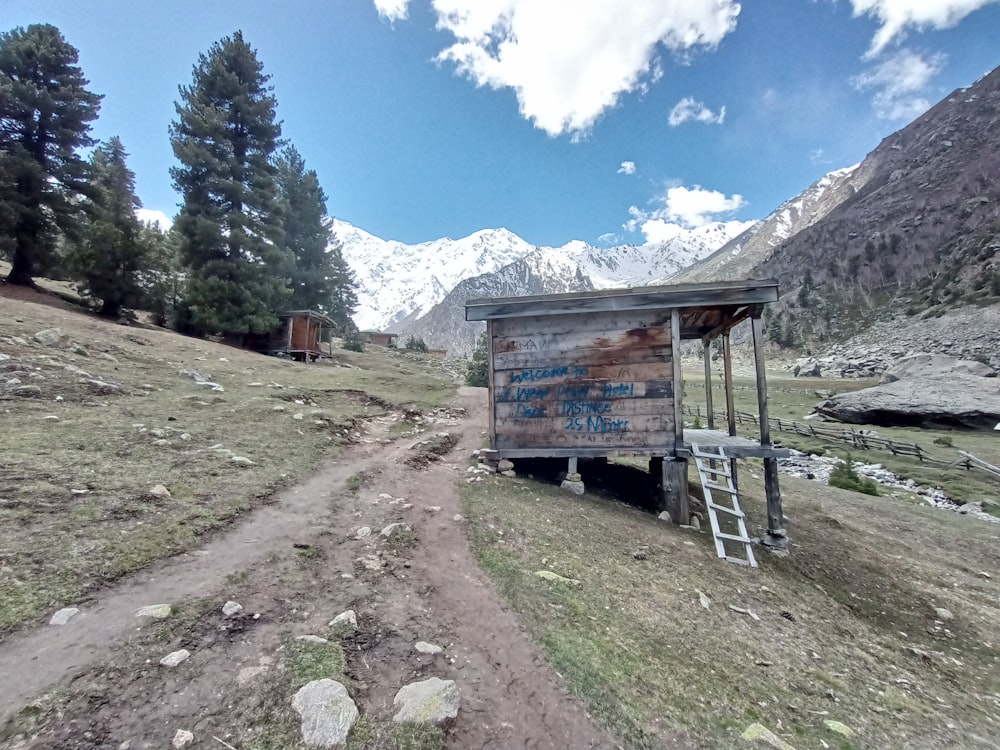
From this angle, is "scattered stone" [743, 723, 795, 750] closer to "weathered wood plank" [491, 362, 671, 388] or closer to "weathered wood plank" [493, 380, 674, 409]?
"weathered wood plank" [493, 380, 674, 409]

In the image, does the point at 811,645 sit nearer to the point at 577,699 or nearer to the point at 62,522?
the point at 577,699

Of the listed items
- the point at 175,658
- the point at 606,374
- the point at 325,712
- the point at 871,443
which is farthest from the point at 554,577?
the point at 871,443

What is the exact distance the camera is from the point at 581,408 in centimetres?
1013

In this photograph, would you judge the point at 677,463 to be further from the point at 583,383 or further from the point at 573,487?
the point at 583,383

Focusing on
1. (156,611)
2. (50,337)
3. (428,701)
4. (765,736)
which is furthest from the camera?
(50,337)

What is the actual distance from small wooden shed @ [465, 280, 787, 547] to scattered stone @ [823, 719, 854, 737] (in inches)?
219

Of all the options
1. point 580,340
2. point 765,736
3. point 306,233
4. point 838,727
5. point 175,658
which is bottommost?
point 838,727

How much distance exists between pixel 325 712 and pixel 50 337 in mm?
17550

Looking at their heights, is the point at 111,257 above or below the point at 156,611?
above

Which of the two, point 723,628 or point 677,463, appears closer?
point 723,628

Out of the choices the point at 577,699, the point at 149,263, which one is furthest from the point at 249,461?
the point at 149,263

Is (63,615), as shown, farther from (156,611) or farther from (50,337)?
(50,337)

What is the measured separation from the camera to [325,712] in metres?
2.94

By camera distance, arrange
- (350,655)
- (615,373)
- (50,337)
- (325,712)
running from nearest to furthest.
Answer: (325,712), (350,655), (615,373), (50,337)
